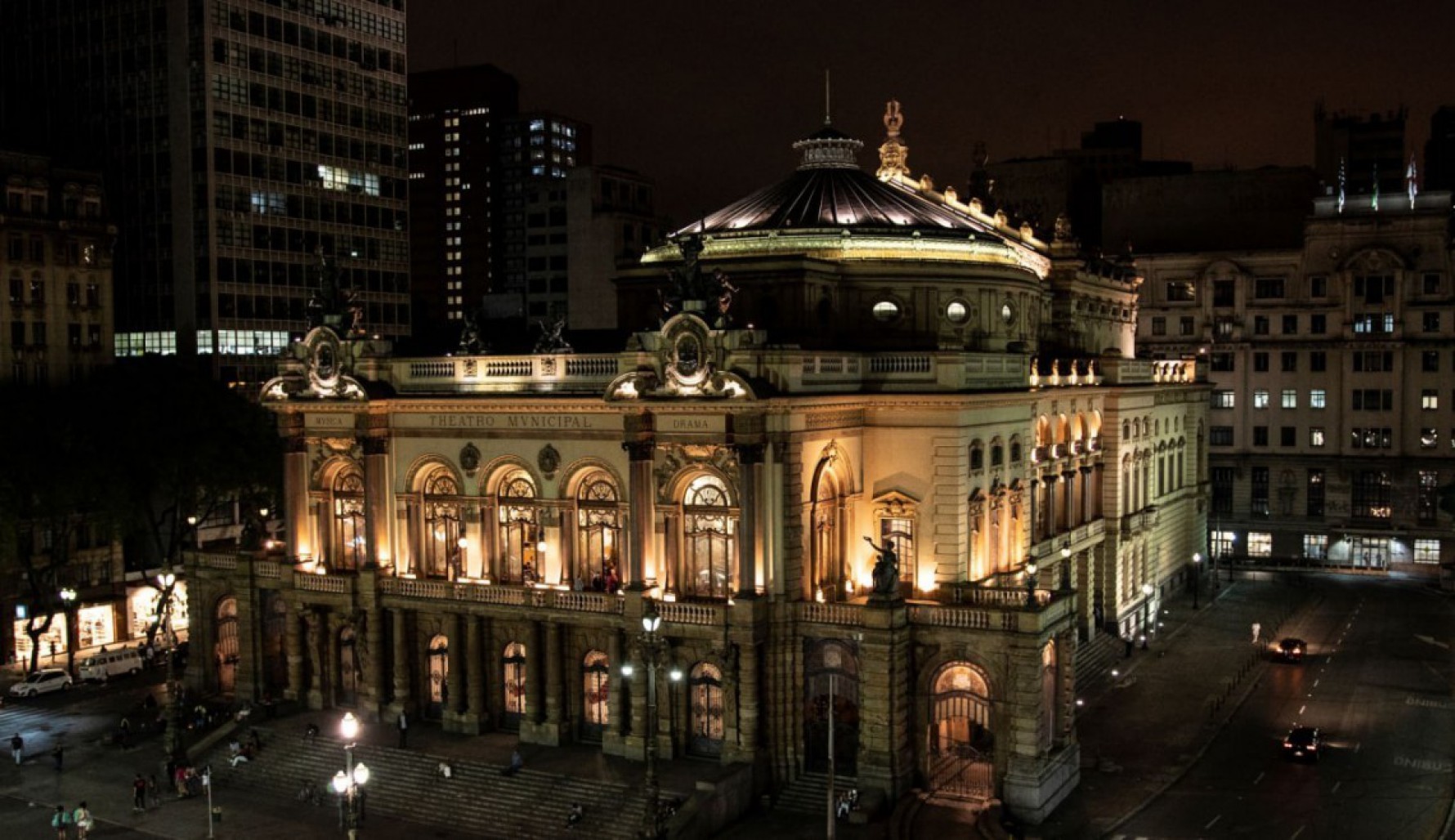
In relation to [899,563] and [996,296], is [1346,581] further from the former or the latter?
[899,563]

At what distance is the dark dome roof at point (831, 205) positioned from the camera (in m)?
66.7

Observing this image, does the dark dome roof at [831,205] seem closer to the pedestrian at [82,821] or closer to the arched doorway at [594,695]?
the arched doorway at [594,695]

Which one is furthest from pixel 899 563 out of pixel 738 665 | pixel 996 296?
pixel 996 296

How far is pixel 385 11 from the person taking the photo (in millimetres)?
114375

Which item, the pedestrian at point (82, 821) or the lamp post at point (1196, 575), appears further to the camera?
the lamp post at point (1196, 575)

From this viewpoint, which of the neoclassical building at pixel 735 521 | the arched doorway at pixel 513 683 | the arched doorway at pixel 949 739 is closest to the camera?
the arched doorway at pixel 949 739

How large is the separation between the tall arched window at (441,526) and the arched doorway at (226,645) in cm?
1177

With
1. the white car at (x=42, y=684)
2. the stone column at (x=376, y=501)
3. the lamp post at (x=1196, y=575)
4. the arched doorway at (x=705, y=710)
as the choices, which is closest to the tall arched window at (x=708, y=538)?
the arched doorway at (x=705, y=710)

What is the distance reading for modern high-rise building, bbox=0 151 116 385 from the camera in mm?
81562

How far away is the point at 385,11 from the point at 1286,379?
77829mm

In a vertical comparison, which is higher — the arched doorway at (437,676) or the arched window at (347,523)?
the arched window at (347,523)

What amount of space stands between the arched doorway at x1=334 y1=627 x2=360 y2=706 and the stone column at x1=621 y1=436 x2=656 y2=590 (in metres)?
15.2

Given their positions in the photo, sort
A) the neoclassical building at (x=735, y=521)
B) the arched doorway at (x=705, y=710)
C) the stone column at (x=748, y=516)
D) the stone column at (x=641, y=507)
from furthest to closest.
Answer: the stone column at (x=641, y=507)
the arched doorway at (x=705, y=710)
the stone column at (x=748, y=516)
the neoclassical building at (x=735, y=521)

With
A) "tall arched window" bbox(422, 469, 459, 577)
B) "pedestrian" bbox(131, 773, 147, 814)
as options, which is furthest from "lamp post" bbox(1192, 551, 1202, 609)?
"pedestrian" bbox(131, 773, 147, 814)
